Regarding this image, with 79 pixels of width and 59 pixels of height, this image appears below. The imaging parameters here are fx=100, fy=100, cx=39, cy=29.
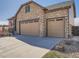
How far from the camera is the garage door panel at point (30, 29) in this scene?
43.1 ft

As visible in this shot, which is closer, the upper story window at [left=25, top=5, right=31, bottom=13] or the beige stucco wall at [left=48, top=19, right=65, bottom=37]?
the beige stucco wall at [left=48, top=19, right=65, bottom=37]

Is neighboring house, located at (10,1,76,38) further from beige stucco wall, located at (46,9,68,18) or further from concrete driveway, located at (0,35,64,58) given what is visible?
concrete driveway, located at (0,35,64,58)

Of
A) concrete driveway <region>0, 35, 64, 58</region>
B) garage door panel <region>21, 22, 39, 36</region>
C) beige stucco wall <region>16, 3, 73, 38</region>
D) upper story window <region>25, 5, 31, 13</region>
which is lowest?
concrete driveway <region>0, 35, 64, 58</region>

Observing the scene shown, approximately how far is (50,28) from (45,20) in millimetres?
1160

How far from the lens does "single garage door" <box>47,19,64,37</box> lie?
11.0 m

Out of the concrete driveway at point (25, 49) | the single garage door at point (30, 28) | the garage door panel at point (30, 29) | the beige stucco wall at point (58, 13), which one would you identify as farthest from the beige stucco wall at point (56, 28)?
the concrete driveway at point (25, 49)

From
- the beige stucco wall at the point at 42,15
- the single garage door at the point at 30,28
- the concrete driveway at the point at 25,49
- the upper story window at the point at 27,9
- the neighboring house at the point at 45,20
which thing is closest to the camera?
the concrete driveway at the point at 25,49

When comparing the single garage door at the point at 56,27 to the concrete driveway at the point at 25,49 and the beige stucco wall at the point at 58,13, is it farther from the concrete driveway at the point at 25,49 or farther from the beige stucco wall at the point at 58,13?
the concrete driveway at the point at 25,49

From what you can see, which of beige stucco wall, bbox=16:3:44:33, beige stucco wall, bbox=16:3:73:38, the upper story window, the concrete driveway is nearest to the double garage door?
beige stucco wall, bbox=16:3:73:38

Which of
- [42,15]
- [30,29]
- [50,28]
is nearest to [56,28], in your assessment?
[50,28]

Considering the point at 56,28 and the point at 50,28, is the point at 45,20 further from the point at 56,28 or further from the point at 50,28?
the point at 56,28

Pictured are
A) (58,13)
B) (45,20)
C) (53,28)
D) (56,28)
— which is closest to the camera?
(58,13)

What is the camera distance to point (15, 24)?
16.8 metres

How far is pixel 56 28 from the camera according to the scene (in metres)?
11.4
